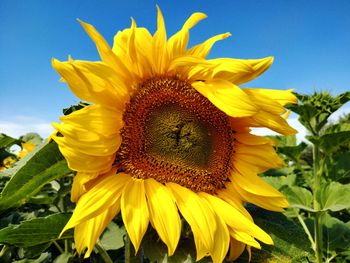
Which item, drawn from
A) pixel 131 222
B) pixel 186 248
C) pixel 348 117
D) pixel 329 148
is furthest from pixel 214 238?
pixel 348 117

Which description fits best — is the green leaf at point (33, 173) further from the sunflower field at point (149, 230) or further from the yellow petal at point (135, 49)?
the yellow petal at point (135, 49)

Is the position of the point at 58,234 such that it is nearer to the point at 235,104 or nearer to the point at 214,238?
the point at 214,238

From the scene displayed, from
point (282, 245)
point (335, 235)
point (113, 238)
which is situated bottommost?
point (335, 235)

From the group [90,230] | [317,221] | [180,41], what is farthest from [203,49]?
[317,221]

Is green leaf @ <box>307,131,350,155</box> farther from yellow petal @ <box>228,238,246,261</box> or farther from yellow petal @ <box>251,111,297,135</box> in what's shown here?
yellow petal @ <box>228,238,246,261</box>

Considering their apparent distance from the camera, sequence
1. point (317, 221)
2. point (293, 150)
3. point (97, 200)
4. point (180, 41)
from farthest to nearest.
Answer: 1. point (293, 150)
2. point (317, 221)
3. point (180, 41)
4. point (97, 200)

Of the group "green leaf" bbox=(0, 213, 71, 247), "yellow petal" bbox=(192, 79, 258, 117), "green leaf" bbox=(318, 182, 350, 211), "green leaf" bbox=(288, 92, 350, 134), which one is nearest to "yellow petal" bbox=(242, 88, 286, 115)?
"yellow petal" bbox=(192, 79, 258, 117)

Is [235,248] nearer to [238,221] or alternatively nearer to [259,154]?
[238,221]
